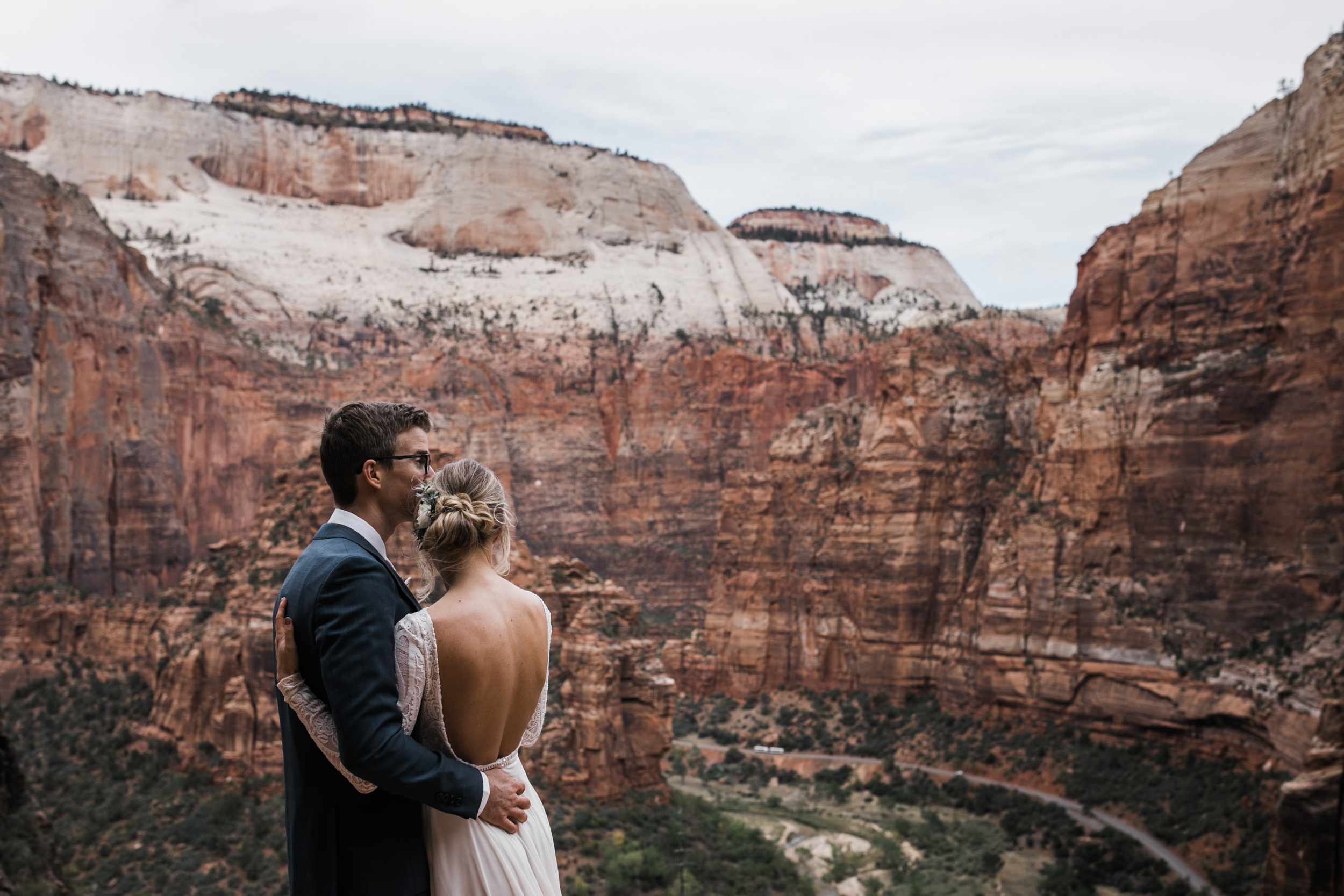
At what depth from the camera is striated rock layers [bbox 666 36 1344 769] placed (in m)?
35.2

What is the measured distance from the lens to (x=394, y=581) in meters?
4.65

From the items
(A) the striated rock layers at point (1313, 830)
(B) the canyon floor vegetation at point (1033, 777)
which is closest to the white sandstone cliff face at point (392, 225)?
(B) the canyon floor vegetation at point (1033, 777)

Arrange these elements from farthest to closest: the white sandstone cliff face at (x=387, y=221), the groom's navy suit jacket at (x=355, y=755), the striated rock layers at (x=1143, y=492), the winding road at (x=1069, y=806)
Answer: the white sandstone cliff face at (x=387, y=221), the striated rock layers at (x=1143, y=492), the winding road at (x=1069, y=806), the groom's navy suit jacket at (x=355, y=755)

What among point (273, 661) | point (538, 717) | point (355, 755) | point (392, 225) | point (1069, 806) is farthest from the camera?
point (392, 225)

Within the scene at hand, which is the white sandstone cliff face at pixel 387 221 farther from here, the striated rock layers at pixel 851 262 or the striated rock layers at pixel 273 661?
the striated rock layers at pixel 273 661

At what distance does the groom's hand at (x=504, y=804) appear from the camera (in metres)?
4.56

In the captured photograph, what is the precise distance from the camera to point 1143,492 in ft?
132

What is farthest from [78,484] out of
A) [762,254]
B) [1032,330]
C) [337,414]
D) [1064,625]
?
[762,254]

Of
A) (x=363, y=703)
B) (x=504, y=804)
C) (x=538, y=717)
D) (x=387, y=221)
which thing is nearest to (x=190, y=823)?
(x=538, y=717)

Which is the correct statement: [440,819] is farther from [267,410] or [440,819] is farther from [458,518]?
[267,410]

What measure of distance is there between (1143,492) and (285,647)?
40.8 metres

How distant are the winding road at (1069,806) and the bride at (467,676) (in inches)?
1141

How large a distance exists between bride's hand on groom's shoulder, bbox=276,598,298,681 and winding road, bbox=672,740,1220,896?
2988cm

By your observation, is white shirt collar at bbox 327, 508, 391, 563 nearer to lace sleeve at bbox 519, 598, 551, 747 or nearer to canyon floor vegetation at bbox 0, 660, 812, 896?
lace sleeve at bbox 519, 598, 551, 747
